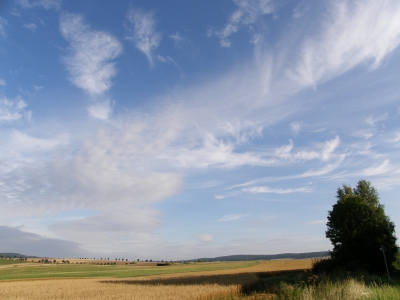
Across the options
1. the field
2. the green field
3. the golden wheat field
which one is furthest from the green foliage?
the green field

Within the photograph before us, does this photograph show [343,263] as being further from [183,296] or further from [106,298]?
[106,298]

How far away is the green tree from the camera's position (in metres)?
37.1

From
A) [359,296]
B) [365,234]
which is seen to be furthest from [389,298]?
[365,234]

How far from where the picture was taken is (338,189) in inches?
2335

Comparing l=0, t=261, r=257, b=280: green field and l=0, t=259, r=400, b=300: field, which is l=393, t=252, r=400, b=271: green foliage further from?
l=0, t=261, r=257, b=280: green field

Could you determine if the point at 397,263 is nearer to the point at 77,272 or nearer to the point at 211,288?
the point at 211,288

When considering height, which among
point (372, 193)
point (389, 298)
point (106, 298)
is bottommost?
point (106, 298)

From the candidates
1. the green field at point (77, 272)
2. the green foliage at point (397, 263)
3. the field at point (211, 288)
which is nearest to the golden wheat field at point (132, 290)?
the field at point (211, 288)

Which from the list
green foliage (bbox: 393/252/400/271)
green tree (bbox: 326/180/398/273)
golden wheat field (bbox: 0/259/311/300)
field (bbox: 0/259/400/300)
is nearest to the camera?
field (bbox: 0/259/400/300)

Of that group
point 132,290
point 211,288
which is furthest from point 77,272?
point 211,288

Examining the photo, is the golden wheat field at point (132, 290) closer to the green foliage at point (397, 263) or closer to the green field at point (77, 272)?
the green foliage at point (397, 263)

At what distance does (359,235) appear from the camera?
39.3 m

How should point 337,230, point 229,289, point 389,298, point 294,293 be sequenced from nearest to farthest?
point 389,298
point 294,293
point 229,289
point 337,230

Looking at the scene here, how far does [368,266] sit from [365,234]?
445cm
